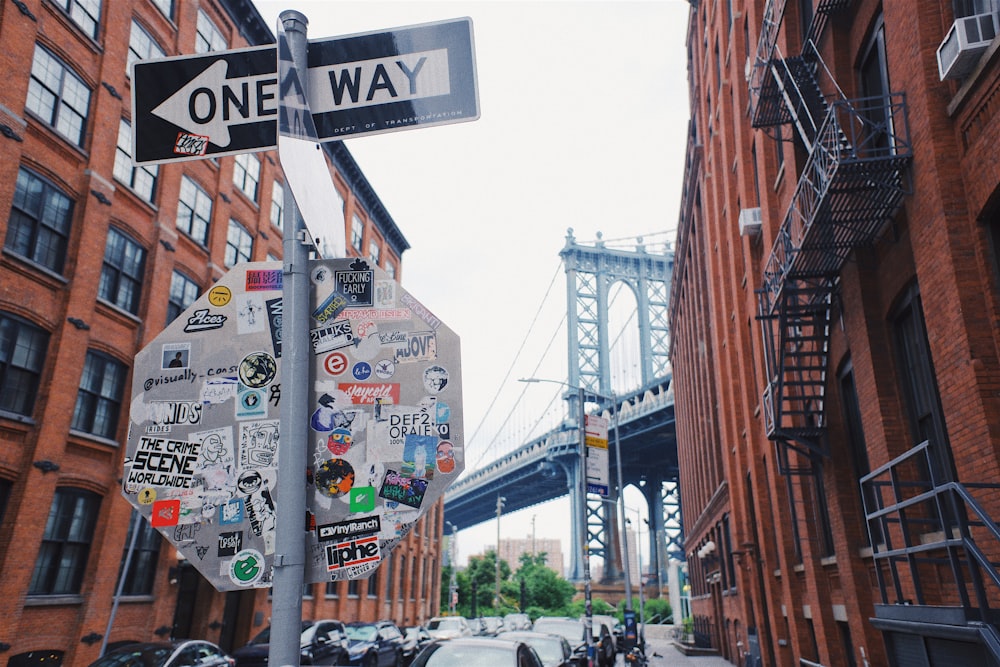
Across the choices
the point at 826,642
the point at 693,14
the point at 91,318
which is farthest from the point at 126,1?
the point at 826,642

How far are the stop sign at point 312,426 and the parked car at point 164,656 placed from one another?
13409 millimetres

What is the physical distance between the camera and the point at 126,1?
23.4 metres

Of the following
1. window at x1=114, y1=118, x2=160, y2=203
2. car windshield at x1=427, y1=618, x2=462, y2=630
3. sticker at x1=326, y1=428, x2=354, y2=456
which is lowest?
car windshield at x1=427, y1=618, x2=462, y2=630

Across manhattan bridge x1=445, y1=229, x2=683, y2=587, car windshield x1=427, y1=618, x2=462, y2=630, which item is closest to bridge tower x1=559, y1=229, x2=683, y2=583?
manhattan bridge x1=445, y1=229, x2=683, y2=587

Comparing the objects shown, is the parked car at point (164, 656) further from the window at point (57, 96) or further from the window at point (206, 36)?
the window at point (206, 36)

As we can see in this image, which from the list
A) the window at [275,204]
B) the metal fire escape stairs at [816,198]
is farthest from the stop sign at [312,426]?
the window at [275,204]

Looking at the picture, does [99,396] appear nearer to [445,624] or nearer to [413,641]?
[413,641]

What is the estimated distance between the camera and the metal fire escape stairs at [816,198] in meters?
9.29

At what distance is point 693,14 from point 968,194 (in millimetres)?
28845

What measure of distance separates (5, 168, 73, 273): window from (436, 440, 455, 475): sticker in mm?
19836

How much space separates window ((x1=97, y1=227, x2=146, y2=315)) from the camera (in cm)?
2233

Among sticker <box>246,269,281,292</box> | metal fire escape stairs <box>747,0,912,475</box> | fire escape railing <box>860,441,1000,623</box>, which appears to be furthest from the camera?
metal fire escape stairs <box>747,0,912,475</box>

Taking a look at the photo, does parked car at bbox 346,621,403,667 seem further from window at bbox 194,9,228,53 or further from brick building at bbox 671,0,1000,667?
window at bbox 194,9,228,53

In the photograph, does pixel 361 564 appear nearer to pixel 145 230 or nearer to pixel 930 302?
pixel 930 302
